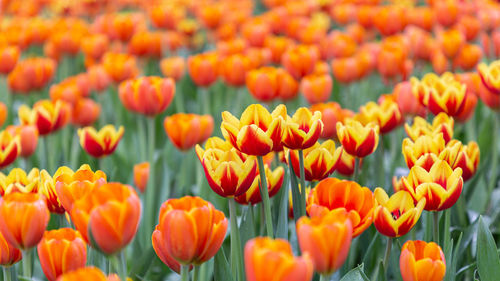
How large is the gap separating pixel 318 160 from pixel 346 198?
0.20 m

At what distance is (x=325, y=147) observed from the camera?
141 centimetres

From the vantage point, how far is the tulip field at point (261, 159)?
1.06m

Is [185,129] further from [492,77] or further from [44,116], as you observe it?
[492,77]

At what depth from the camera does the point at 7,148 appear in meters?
1.71

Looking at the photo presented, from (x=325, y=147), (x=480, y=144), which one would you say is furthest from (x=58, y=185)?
(x=480, y=144)

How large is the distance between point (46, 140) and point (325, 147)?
1330 millimetres

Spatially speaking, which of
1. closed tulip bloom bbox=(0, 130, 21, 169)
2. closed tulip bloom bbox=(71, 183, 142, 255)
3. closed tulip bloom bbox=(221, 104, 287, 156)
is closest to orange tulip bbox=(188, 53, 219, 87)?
closed tulip bloom bbox=(0, 130, 21, 169)

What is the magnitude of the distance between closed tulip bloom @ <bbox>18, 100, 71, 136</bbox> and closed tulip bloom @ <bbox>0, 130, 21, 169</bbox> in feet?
0.85

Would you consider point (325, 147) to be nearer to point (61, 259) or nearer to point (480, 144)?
point (61, 259)

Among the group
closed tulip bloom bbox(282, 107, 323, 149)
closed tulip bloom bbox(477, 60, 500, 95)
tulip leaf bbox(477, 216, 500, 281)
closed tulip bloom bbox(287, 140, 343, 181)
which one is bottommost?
tulip leaf bbox(477, 216, 500, 281)

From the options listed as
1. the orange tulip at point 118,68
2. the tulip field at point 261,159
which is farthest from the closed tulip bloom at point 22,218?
the orange tulip at point 118,68

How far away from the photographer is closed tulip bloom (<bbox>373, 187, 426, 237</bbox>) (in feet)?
3.99

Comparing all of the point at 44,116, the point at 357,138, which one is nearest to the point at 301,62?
the point at 44,116

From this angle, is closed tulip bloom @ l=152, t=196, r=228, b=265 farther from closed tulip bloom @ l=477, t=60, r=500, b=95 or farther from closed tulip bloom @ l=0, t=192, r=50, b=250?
closed tulip bloom @ l=477, t=60, r=500, b=95
